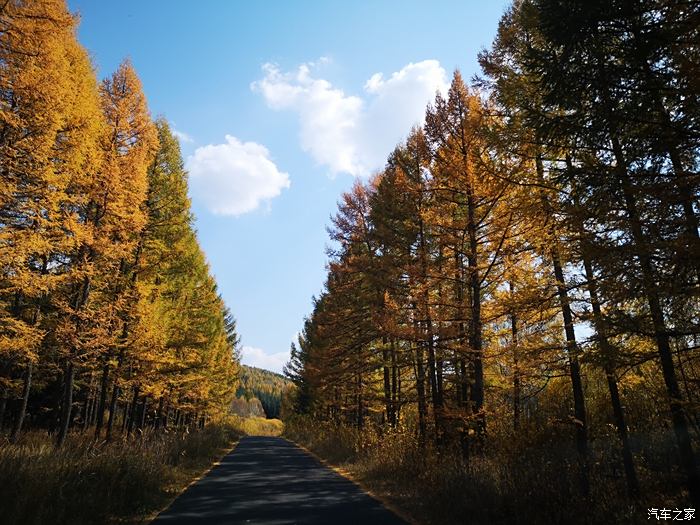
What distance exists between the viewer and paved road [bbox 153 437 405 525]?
8.18 metres

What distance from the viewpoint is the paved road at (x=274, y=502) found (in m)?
8.18

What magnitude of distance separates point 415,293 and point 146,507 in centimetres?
865

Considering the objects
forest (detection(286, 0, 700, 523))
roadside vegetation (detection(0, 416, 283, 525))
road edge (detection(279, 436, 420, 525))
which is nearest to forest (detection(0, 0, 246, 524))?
roadside vegetation (detection(0, 416, 283, 525))

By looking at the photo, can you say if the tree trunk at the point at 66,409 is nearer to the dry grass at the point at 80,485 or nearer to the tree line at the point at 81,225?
the tree line at the point at 81,225

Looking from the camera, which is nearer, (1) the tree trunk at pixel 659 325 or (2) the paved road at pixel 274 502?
(1) the tree trunk at pixel 659 325

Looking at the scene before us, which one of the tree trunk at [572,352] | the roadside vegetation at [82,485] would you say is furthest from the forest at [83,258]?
the tree trunk at [572,352]

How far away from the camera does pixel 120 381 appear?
17.6m

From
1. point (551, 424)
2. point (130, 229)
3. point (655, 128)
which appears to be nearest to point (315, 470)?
point (551, 424)

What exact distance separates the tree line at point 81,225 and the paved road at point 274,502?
220 inches

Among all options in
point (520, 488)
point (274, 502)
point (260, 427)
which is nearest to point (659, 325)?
point (520, 488)

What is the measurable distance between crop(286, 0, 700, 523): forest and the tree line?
8.94 metres

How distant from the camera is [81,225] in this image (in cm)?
1235

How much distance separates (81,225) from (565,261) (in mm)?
12076

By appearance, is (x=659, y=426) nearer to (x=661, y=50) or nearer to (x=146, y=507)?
(x=661, y=50)
